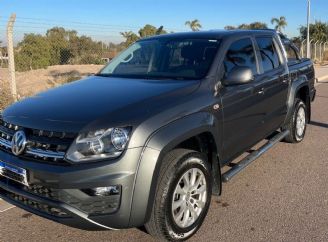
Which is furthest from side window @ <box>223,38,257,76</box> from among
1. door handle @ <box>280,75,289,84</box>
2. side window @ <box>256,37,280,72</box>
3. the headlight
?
the headlight

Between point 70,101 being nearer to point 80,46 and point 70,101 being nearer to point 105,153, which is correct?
point 105,153

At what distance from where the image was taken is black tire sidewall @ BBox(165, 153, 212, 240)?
344 centimetres

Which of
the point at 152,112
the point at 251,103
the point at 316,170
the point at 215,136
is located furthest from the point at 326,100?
the point at 152,112

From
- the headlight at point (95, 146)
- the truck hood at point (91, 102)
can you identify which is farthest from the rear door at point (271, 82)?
the headlight at point (95, 146)

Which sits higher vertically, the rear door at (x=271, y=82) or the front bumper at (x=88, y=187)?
the rear door at (x=271, y=82)

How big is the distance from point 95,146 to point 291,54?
4770mm

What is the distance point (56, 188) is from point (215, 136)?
5.28ft

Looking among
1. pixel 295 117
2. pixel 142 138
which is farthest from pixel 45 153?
pixel 295 117

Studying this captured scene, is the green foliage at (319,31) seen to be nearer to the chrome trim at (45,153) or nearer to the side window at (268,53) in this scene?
the side window at (268,53)

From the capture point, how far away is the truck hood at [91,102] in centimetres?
331

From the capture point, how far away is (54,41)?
39.0 metres

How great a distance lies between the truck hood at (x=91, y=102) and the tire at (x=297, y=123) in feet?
9.80

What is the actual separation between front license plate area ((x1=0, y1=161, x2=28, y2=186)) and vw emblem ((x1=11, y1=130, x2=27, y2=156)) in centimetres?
14

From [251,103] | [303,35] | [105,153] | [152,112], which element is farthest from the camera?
[303,35]
